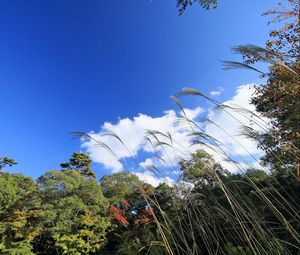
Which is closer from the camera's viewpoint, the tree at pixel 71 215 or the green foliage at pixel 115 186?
the tree at pixel 71 215

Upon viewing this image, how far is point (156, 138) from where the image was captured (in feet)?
5.76

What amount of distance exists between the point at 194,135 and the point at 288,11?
199 inches

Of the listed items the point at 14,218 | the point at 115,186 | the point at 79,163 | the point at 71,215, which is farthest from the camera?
the point at 79,163

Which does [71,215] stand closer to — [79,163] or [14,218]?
[14,218]

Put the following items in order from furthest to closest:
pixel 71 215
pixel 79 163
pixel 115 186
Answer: pixel 79 163
pixel 115 186
pixel 71 215

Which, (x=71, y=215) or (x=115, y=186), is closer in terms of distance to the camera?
(x=71, y=215)

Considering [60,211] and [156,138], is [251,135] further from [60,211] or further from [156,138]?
[60,211]

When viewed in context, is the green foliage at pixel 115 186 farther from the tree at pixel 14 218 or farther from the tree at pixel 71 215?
the tree at pixel 14 218

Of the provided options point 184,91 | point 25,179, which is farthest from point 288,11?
point 25,179

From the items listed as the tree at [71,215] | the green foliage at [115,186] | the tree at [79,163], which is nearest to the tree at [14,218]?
the tree at [71,215]

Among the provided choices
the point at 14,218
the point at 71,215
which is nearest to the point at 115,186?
the point at 71,215

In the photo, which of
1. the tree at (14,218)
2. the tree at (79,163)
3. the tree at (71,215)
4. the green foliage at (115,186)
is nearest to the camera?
the tree at (14,218)

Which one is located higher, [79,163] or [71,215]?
[79,163]

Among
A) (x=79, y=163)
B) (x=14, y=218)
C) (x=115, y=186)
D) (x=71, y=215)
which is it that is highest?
(x=79, y=163)
